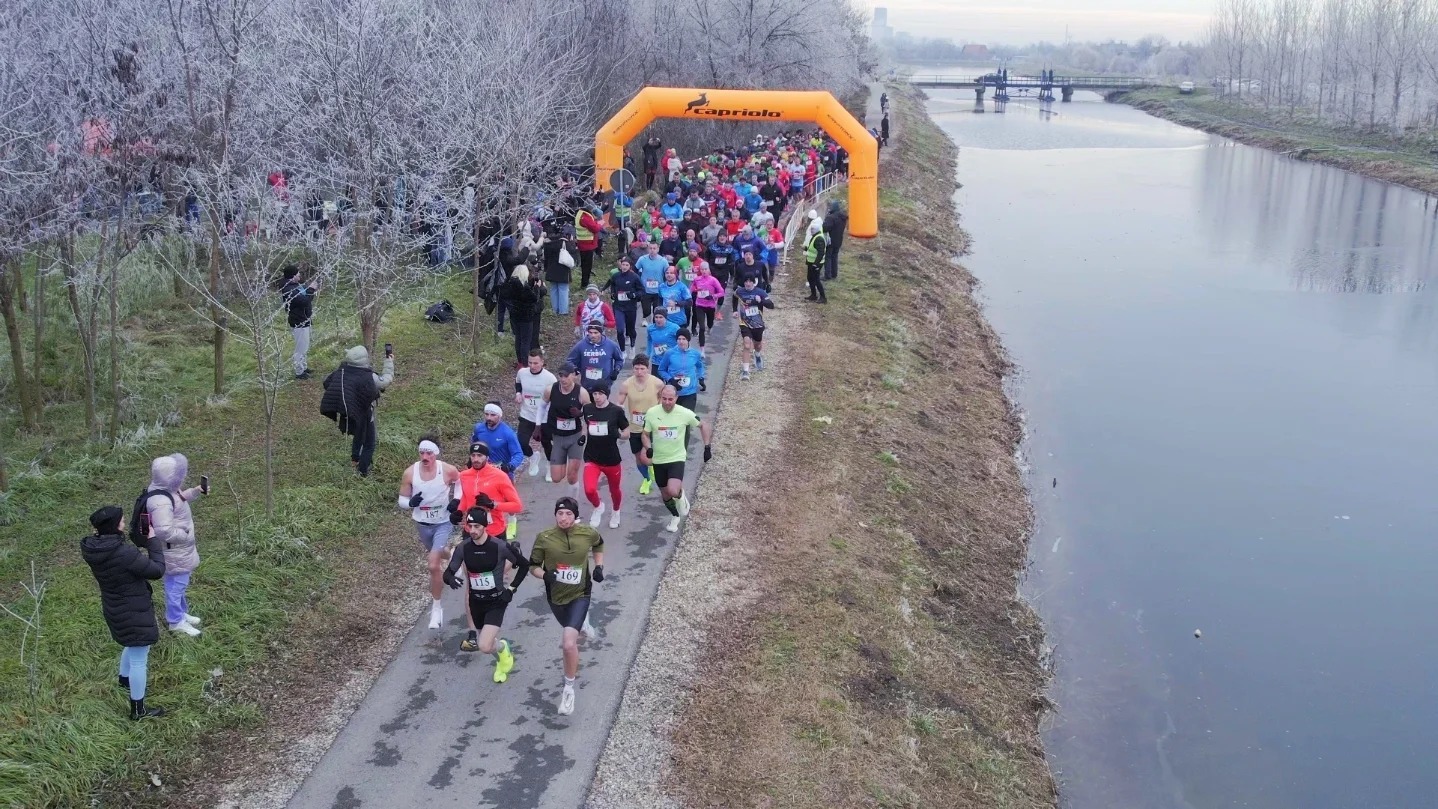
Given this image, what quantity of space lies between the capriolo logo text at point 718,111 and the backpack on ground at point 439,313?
29.0 ft

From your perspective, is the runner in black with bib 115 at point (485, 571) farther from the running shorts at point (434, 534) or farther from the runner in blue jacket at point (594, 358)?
the runner in blue jacket at point (594, 358)

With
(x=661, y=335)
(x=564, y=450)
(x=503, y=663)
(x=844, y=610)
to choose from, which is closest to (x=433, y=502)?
(x=503, y=663)

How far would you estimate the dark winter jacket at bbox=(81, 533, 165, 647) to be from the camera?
7312 millimetres

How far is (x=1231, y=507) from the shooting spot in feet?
53.5

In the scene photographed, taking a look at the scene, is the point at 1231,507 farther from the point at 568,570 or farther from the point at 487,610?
the point at 487,610

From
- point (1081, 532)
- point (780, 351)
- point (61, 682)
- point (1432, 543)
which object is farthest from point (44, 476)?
point (1432, 543)

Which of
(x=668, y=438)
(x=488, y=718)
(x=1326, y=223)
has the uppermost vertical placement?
(x=668, y=438)

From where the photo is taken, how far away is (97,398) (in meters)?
15.1

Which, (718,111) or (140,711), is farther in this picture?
(718,111)

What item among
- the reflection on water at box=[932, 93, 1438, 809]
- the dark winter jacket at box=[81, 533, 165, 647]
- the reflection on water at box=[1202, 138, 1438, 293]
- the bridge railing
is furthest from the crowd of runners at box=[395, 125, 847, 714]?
the bridge railing

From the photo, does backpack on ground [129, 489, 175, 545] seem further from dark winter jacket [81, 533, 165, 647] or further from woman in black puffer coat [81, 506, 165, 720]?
dark winter jacket [81, 533, 165, 647]

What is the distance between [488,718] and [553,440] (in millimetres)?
3569

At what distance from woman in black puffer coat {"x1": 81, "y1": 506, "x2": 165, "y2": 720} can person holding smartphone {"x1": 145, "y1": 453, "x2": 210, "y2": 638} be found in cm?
43

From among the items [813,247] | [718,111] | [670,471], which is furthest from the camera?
[718,111]
